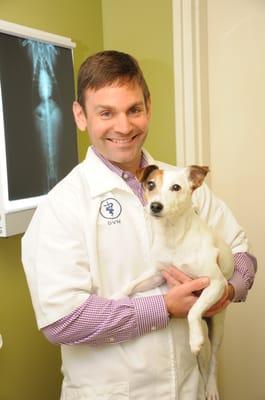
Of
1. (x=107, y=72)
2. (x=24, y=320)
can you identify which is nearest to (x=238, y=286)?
(x=107, y=72)

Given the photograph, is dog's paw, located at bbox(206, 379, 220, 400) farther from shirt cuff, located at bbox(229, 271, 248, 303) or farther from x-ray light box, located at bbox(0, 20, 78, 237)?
x-ray light box, located at bbox(0, 20, 78, 237)

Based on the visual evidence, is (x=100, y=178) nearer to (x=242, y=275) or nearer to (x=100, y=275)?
(x=100, y=275)

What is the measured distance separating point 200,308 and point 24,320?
781mm

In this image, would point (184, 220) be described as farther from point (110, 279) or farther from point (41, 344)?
point (41, 344)

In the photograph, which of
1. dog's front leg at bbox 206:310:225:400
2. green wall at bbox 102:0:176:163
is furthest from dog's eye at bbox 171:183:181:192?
green wall at bbox 102:0:176:163

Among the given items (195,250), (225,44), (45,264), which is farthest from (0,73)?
(225,44)

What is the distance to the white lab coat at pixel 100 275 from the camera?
3.57 ft

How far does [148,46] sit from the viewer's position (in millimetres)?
2025

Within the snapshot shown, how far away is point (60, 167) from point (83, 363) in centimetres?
78

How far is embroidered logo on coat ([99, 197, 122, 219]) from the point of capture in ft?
3.82

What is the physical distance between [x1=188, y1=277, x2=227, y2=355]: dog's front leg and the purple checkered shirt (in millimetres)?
64

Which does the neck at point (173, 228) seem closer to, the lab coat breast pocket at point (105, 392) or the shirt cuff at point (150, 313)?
the shirt cuff at point (150, 313)

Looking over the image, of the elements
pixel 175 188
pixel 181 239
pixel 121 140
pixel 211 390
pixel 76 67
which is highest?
pixel 76 67

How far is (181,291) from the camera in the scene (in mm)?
1112
